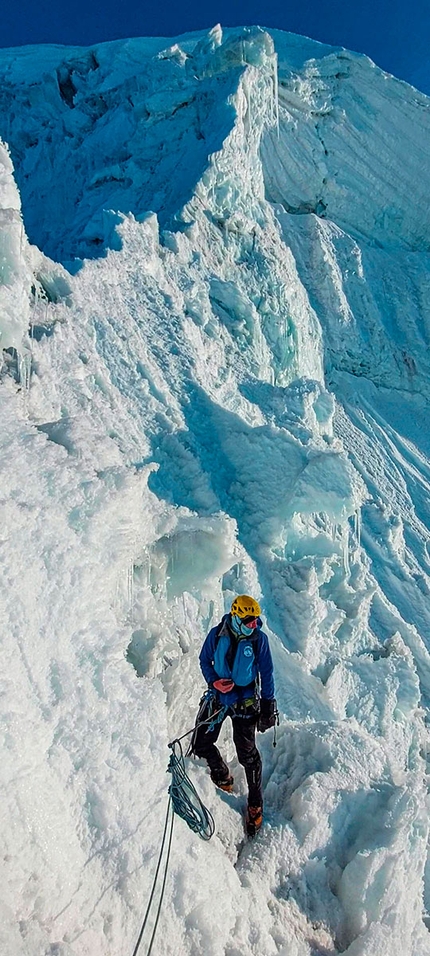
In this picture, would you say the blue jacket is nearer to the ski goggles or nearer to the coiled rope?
the ski goggles

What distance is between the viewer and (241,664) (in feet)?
12.1

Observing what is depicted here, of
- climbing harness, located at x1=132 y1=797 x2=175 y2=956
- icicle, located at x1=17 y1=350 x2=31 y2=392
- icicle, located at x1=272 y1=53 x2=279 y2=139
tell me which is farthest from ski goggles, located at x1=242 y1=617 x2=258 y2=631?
icicle, located at x1=272 y1=53 x2=279 y2=139

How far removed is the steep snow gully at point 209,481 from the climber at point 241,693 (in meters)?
0.20

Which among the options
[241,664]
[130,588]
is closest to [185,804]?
[241,664]

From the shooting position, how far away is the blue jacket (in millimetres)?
3676

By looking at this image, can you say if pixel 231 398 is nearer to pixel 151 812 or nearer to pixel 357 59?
pixel 151 812

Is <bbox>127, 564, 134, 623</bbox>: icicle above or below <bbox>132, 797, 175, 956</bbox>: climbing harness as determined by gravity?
above

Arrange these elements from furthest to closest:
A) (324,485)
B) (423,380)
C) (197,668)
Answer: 1. (423,380)
2. (324,485)
3. (197,668)

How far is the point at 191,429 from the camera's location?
848cm

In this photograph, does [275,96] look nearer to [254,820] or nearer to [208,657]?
[208,657]

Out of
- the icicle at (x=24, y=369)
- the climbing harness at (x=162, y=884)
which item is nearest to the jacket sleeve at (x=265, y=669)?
the climbing harness at (x=162, y=884)

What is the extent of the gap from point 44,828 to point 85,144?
17569mm

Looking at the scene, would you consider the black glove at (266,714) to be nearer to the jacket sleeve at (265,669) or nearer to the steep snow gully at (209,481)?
the jacket sleeve at (265,669)

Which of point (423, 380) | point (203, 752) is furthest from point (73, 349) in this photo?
point (423, 380)
